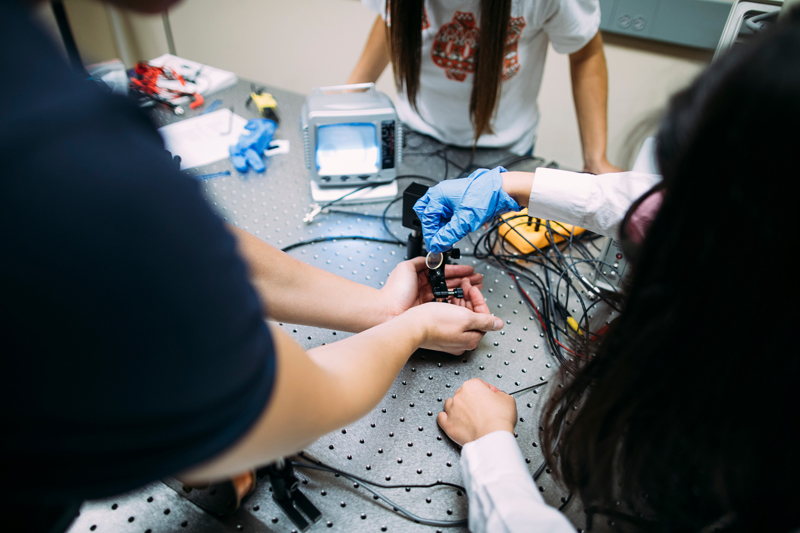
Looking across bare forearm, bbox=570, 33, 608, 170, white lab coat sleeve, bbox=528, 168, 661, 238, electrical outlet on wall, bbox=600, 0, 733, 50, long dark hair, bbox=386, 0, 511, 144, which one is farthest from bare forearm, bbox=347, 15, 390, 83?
electrical outlet on wall, bbox=600, 0, 733, 50

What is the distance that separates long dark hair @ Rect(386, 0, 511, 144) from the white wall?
108 cm

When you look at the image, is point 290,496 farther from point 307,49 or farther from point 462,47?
point 307,49

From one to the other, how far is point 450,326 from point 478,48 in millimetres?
803

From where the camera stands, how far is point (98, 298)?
273 millimetres

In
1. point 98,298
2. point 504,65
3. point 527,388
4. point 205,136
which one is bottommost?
point 527,388

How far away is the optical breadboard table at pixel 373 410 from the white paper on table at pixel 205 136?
7 cm

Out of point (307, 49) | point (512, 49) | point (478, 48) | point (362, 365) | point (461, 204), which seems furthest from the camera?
point (307, 49)

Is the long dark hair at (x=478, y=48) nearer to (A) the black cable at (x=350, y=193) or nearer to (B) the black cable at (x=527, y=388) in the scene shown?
(A) the black cable at (x=350, y=193)

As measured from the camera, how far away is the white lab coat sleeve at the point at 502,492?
52 cm

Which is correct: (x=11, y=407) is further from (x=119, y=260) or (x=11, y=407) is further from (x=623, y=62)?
(x=623, y=62)

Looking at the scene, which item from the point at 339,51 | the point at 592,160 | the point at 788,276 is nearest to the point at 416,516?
the point at 788,276

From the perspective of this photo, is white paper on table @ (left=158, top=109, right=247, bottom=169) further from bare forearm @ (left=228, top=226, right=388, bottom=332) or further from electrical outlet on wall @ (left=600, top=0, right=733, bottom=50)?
electrical outlet on wall @ (left=600, top=0, right=733, bottom=50)

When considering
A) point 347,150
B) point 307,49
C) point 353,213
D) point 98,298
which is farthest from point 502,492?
point 307,49

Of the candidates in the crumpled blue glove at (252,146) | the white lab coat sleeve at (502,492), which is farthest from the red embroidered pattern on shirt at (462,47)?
the white lab coat sleeve at (502,492)
